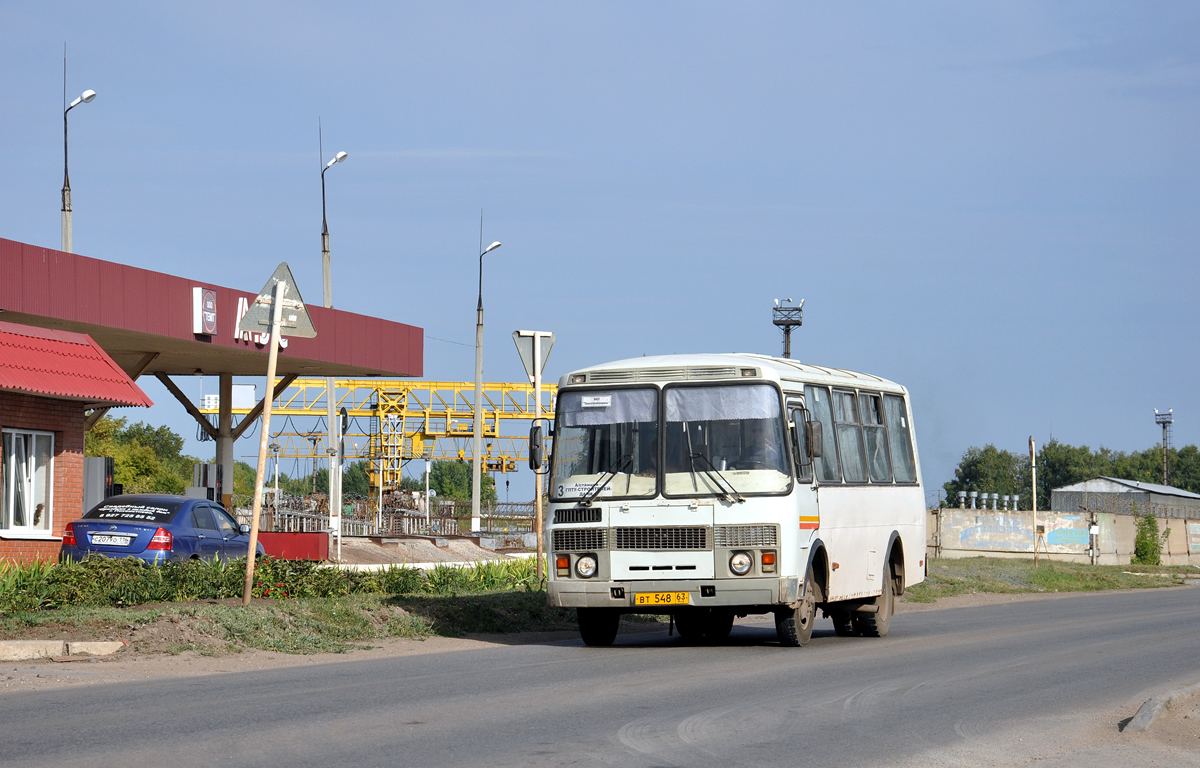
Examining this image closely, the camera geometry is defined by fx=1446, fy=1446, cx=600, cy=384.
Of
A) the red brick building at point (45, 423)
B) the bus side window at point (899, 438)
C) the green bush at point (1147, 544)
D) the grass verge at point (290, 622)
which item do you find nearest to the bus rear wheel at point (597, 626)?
the grass verge at point (290, 622)

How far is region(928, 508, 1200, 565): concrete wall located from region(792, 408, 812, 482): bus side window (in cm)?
3685

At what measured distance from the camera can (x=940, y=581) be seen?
1356 inches

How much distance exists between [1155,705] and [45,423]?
1718cm

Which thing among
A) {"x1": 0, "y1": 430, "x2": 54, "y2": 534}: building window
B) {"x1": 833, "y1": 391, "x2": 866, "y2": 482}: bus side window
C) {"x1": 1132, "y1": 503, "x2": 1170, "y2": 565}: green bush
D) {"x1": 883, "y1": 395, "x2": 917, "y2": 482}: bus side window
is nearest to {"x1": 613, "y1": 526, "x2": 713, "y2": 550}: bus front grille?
{"x1": 833, "y1": 391, "x2": 866, "y2": 482}: bus side window

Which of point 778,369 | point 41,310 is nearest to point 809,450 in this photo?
point 778,369

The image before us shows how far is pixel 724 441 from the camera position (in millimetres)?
15164

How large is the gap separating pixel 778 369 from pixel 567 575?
3.15m

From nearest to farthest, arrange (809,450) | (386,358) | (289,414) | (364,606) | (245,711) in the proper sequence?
1. (245,711)
2. (809,450)
3. (364,606)
4. (386,358)
5. (289,414)

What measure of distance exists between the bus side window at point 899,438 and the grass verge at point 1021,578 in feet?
33.6

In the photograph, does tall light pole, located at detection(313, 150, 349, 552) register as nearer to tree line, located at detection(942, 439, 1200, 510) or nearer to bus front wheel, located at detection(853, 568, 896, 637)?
bus front wheel, located at detection(853, 568, 896, 637)

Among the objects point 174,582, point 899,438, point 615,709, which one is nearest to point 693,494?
point 615,709

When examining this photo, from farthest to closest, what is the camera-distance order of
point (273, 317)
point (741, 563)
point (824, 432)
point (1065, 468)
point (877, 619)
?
point (1065, 468) < point (877, 619) < point (273, 317) < point (824, 432) < point (741, 563)

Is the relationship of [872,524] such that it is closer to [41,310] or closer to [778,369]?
[778,369]

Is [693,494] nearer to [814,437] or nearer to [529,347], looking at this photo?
[814,437]
